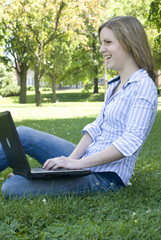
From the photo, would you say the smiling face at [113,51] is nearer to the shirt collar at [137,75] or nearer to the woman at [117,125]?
the woman at [117,125]

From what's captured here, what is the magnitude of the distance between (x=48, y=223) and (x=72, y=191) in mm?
563

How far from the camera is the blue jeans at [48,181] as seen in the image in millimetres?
3375

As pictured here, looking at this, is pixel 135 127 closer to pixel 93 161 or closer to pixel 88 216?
pixel 93 161

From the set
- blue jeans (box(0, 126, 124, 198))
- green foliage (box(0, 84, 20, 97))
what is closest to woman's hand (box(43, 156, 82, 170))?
blue jeans (box(0, 126, 124, 198))

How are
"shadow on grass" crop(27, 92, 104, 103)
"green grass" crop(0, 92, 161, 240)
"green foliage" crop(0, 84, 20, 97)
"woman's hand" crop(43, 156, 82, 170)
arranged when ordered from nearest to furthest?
"green grass" crop(0, 92, 161, 240)
"woman's hand" crop(43, 156, 82, 170)
"shadow on grass" crop(27, 92, 104, 103)
"green foliage" crop(0, 84, 20, 97)

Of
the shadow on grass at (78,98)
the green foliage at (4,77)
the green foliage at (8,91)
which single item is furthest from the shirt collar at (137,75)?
the green foliage at (4,77)

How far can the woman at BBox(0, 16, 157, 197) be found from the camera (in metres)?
3.15

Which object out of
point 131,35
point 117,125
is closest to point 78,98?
point 117,125

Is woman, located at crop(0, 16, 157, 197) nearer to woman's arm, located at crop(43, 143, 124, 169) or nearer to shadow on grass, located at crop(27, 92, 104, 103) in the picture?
woman's arm, located at crop(43, 143, 124, 169)

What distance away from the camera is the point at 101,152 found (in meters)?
3.19

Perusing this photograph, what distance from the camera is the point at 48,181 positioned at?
336cm

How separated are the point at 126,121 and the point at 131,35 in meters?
0.71

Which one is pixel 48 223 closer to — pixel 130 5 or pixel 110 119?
pixel 110 119

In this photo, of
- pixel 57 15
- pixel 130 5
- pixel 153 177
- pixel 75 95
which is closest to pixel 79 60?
pixel 75 95
